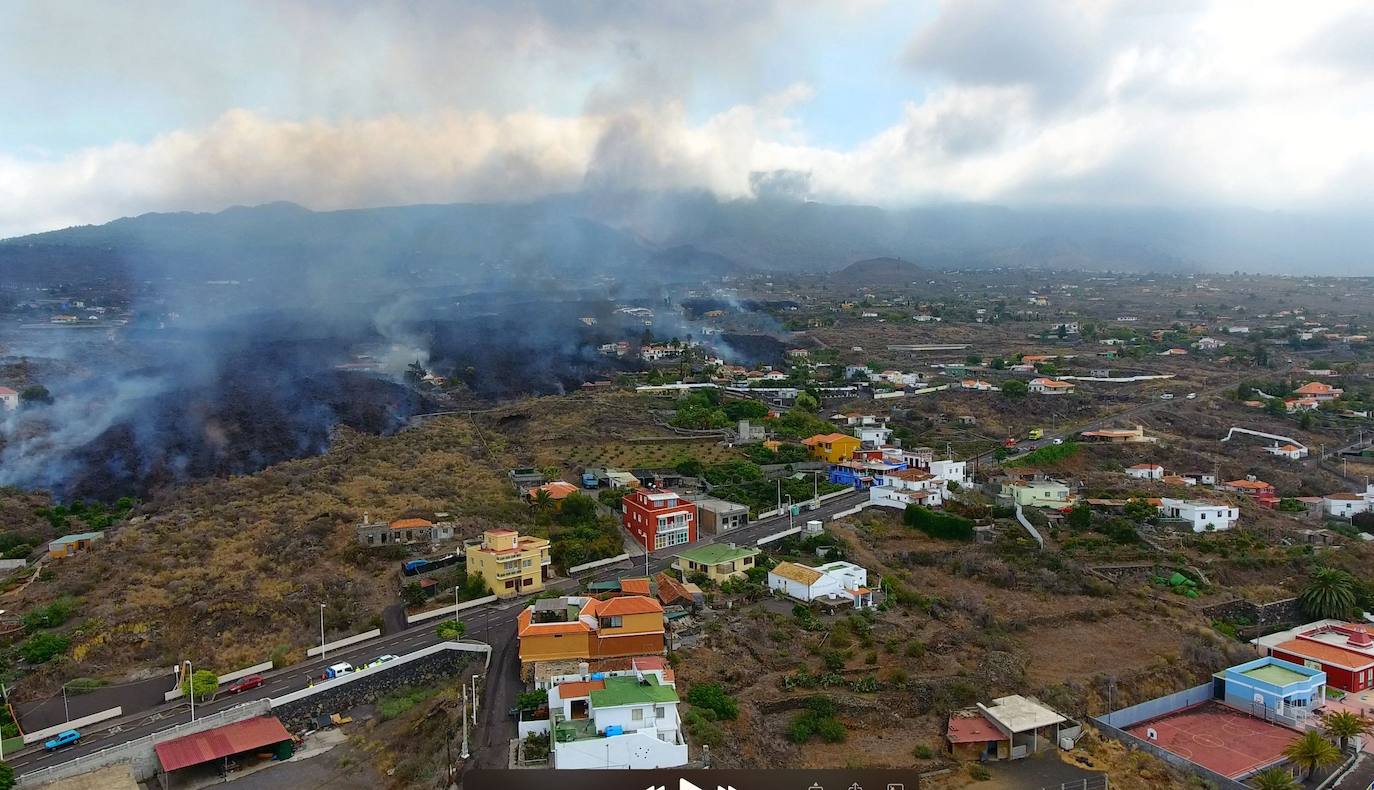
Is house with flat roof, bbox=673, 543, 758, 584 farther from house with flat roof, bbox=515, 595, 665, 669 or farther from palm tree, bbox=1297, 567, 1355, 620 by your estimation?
palm tree, bbox=1297, 567, 1355, 620

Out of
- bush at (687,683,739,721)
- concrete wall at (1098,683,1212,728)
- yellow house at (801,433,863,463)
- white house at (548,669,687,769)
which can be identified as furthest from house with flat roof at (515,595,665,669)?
yellow house at (801,433,863,463)

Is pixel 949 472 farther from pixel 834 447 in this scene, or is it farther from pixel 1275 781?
pixel 1275 781

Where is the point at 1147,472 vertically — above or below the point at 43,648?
below

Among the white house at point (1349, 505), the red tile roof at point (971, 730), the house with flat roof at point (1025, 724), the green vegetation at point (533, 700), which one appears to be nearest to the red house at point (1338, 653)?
the house with flat roof at point (1025, 724)

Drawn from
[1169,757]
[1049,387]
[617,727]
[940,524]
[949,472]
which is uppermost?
[1049,387]

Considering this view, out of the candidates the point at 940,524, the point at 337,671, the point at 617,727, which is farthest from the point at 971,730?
the point at 940,524

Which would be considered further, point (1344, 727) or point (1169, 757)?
point (1344, 727)

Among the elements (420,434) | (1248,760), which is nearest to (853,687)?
(1248,760)
